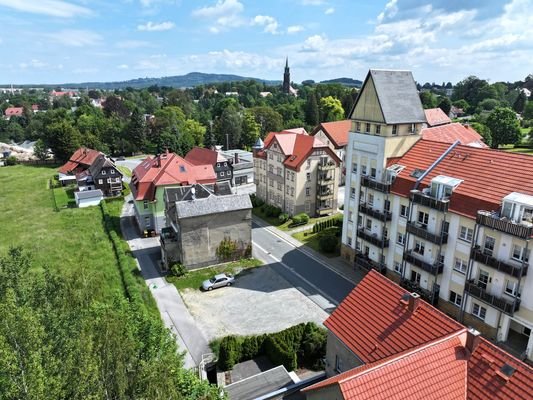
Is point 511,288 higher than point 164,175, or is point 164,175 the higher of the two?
point 164,175

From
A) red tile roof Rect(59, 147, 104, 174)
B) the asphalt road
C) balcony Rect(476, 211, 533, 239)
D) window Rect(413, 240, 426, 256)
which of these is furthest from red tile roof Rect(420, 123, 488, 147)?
red tile roof Rect(59, 147, 104, 174)

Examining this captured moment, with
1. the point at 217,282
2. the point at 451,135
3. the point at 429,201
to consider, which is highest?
the point at 451,135

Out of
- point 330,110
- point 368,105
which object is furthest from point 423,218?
point 330,110

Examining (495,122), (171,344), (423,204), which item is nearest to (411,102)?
(423,204)

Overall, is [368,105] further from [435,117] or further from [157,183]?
[435,117]

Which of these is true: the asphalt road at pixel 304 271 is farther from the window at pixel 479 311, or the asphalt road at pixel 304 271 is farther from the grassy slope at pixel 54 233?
the grassy slope at pixel 54 233

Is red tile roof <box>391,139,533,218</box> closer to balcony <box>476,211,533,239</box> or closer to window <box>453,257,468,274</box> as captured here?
balcony <box>476,211,533,239</box>

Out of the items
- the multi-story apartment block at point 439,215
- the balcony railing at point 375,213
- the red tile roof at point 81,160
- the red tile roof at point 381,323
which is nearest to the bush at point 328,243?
the multi-story apartment block at point 439,215
